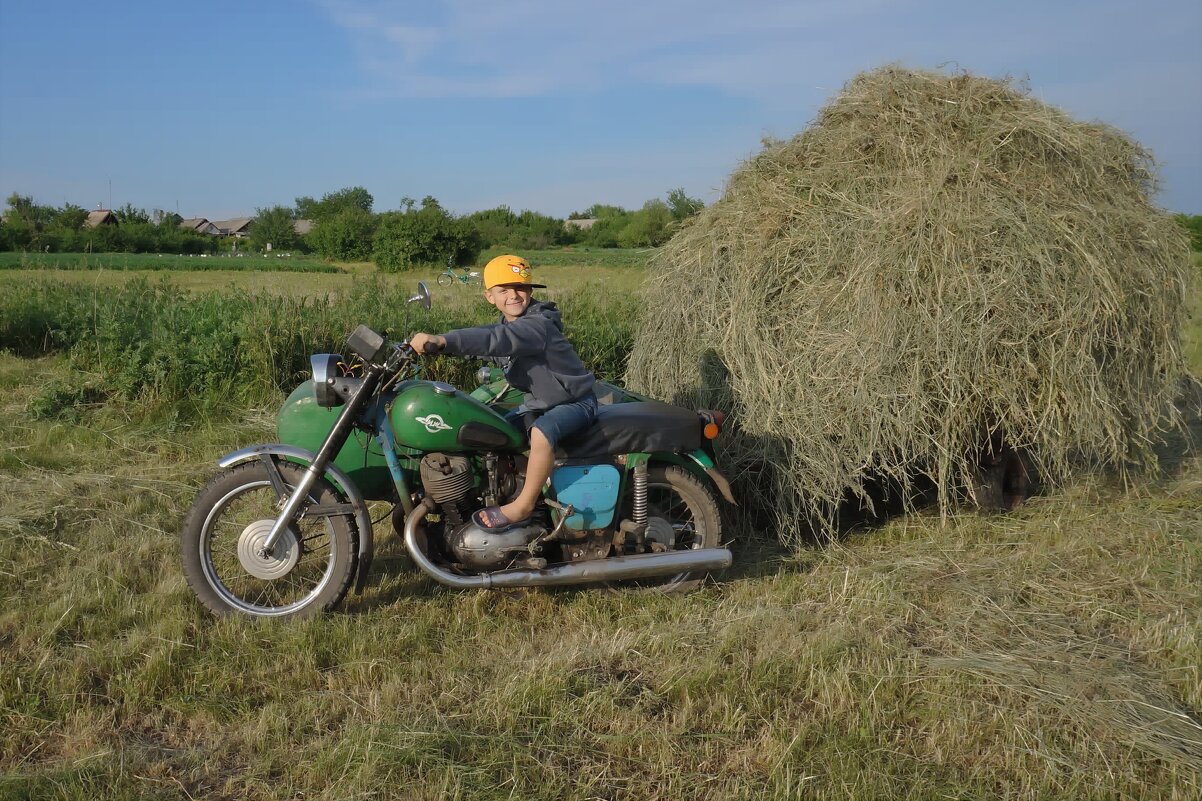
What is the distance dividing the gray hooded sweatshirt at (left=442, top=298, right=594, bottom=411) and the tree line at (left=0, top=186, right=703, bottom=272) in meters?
15.6

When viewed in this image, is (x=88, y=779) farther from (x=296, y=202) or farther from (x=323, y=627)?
(x=296, y=202)

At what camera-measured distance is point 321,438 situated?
430 centimetres

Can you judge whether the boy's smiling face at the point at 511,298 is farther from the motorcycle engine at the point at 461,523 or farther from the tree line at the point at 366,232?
the tree line at the point at 366,232

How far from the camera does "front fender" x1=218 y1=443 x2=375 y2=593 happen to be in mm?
4023

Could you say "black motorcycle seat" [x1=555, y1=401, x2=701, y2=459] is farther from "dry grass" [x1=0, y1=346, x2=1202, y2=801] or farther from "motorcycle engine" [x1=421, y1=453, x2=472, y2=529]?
"dry grass" [x1=0, y1=346, x2=1202, y2=801]

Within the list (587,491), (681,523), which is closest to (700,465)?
(681,523)

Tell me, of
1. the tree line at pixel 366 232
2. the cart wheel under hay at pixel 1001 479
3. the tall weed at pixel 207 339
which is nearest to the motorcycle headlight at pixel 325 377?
the tall weed at pixel 207 339

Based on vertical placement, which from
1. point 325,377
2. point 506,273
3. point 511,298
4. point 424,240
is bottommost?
point 325,377

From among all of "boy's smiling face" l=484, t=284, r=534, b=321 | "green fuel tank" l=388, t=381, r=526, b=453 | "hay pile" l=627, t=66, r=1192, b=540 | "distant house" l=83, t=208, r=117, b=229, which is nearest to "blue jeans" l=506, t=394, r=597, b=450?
"green fuel tank" l=388, t=381, r=526, b=453

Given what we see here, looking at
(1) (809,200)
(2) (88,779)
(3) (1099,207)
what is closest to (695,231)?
(1) (809,200)

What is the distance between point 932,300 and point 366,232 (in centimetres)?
4381

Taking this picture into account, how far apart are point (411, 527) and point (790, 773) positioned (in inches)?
76.1

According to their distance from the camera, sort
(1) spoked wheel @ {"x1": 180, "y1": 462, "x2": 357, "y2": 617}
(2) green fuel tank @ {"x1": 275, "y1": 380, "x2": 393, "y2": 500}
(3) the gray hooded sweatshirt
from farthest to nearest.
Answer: (2) green fuel tank @ {"x1": 275, "y1": 380, "x2": 393, "y2": 500}, (3) the gray hooded sweatshirt, (1) spoked wheel @ {"x1": 180, "y1": 462, "x2": 357, "y2": 617}

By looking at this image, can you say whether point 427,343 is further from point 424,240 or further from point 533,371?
point 424,240
